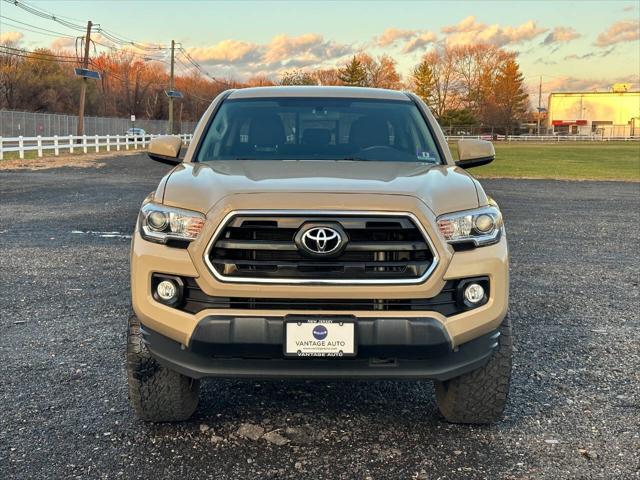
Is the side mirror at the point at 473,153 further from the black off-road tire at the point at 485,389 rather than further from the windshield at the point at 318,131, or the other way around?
the black off-road tire at the point at 485,389

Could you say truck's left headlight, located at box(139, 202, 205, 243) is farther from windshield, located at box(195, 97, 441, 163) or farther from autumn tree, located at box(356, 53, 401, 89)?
autumn tree, located at box(356, 53, 401, 89)

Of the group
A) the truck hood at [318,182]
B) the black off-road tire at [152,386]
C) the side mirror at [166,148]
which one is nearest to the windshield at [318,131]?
the side mirror at [166,148]

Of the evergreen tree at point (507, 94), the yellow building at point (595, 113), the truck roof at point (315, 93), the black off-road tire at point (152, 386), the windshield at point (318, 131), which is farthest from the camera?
the yellow building at point (595, 113)

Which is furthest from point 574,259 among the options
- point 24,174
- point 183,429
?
point 24,174

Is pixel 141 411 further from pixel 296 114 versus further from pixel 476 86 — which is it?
pixel 476 86

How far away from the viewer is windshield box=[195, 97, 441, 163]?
425 centimetres

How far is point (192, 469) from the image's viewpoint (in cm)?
294

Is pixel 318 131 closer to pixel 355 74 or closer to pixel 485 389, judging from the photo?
pixel 485 389

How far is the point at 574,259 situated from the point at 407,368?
5.95m

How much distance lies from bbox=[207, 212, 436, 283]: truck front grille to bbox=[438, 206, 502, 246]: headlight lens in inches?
5.7

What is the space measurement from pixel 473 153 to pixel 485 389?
1.76m

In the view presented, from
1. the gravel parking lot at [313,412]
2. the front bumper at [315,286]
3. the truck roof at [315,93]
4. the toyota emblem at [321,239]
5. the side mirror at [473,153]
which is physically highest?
the truck roof at [315,93]

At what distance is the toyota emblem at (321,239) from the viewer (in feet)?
9.43

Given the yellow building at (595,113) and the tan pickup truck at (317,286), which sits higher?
the yellow building at (595,113)
